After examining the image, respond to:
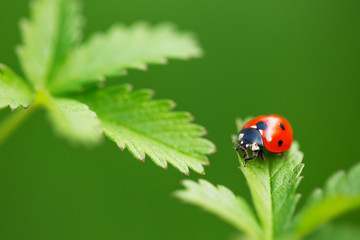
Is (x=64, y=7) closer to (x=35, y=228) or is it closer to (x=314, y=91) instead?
(x=35, y=228)

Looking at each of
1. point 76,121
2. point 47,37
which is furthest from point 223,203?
point 47,37

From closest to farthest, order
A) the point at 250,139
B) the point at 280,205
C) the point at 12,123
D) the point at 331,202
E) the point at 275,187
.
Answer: the point at 331,202 → the point at 280,205 → the point at 275,187 → the point at 12,123 → the point at 250,139

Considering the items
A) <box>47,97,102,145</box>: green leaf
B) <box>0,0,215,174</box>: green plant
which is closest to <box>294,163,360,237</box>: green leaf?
<box>0,0,215,174</box>: green plant

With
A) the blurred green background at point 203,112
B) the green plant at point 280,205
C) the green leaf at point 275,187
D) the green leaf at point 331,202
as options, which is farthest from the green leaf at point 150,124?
the blurred green background at point 203,112

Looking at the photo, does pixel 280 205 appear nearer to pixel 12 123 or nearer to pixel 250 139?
pixel 250 139

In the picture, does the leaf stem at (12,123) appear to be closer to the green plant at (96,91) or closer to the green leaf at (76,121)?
the green plant at (96,91)

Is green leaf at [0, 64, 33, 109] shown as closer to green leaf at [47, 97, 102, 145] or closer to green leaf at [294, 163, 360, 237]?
green leaf at [47, 97, 102, 145]

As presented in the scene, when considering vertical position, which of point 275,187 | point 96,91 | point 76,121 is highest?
point 96,91
